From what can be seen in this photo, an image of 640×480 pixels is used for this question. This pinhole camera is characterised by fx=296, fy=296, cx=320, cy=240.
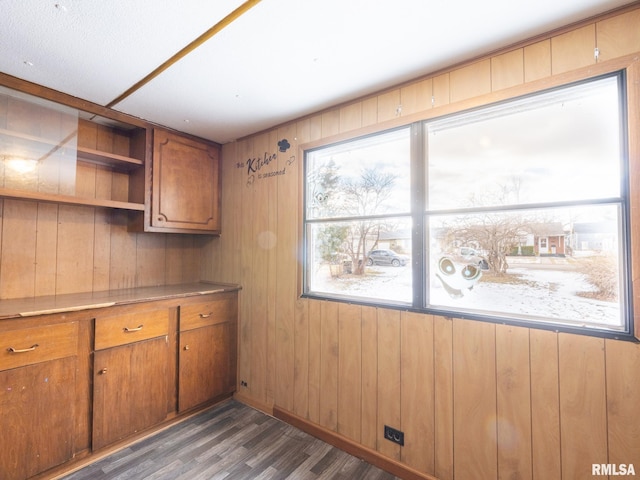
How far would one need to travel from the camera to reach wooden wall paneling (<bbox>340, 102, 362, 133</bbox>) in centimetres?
213

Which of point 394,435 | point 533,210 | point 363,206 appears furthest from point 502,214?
point 394,435

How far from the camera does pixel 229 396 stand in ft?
9.14

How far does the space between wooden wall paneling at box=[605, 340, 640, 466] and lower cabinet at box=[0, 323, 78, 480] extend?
287cm

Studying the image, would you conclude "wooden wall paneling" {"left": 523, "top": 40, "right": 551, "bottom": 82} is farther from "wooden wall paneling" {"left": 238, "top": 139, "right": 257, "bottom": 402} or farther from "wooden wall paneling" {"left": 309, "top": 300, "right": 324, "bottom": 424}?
"wooden wall paneling" {"left": 238, "top": 139, "right": 257, "bottom": 402}

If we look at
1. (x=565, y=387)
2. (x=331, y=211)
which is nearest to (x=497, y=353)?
(x=565, y=387)

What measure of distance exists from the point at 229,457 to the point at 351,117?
2.51 meters

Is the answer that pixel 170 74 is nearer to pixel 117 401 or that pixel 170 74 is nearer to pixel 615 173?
pixel 117 401

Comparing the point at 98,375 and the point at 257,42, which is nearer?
the point at 257,42

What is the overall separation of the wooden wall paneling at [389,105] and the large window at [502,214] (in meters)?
0.11

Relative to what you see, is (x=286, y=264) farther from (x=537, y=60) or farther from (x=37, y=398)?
(x=537, y=60)

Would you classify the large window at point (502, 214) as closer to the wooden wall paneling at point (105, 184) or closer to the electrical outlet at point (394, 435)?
the electrical outlet at point (394, 435)

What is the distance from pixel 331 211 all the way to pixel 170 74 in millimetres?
1378

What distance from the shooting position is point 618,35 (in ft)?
4.38

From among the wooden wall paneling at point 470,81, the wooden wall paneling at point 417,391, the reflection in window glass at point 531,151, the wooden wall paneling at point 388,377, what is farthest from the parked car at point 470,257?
the wooden wall paneling at point 470,81
